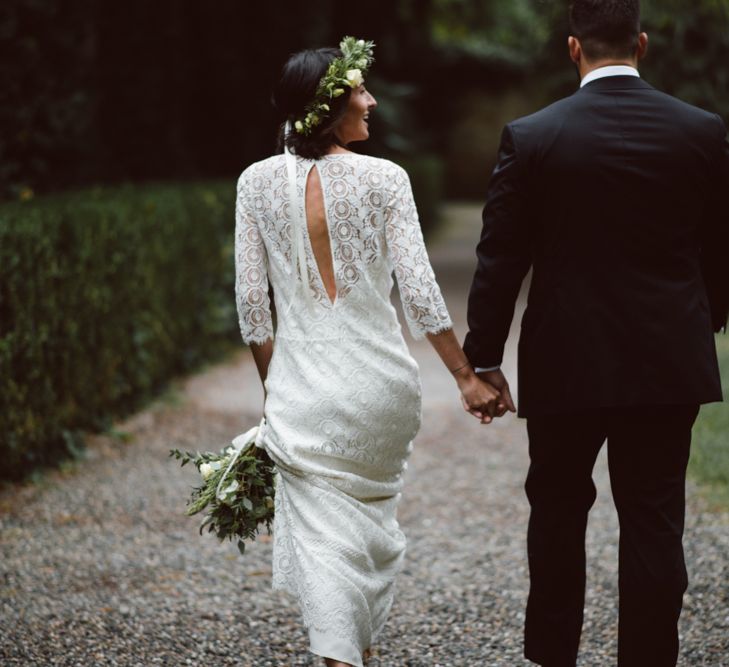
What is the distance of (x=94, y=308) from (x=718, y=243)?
15.8 feet

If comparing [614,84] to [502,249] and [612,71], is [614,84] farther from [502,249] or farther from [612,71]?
[502,249]

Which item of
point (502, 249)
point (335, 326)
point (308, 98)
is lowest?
point (335, 326)

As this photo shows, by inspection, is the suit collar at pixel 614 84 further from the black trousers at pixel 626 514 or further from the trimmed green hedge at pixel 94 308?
the trimmed green hedge at pixel 94 308

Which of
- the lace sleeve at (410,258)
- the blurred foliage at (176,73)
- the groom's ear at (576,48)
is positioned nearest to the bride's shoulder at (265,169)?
the lace sleeve at (410,258)

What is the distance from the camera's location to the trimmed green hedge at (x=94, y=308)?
20.8ft

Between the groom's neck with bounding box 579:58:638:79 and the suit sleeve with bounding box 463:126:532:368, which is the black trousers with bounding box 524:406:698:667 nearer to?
the suit sleeve with bounding box 463:126:532:368

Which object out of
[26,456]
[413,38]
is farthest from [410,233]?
[413,38]

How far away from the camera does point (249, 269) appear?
144 inches

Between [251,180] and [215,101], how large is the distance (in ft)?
37.4

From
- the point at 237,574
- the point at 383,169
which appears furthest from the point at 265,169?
the point at 237,574

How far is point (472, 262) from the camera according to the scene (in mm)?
19672

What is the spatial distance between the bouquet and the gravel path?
0.63m

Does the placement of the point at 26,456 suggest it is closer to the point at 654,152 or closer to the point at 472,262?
the point at 654,152

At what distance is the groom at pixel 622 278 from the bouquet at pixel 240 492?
0.90 m
